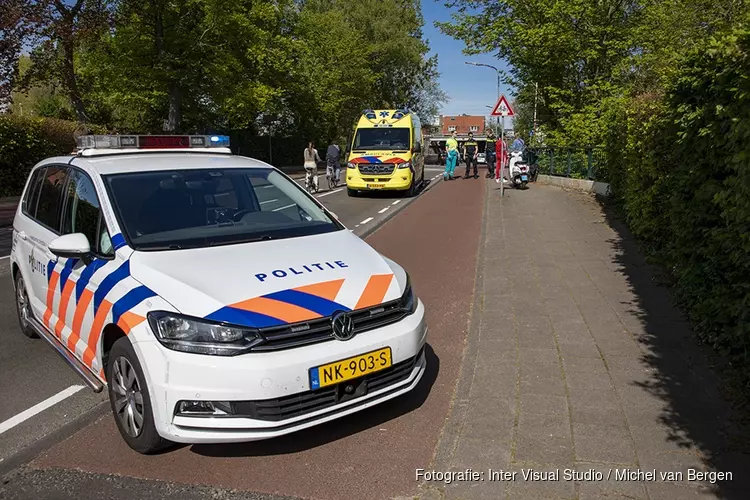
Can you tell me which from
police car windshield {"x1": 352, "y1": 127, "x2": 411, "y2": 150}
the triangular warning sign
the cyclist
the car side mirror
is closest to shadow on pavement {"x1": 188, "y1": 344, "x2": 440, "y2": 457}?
the car side mirror

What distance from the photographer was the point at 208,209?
4.46 meters

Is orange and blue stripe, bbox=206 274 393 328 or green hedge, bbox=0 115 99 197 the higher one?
green hedge, bbox=0 115 99 197

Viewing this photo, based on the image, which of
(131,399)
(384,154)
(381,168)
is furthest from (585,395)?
(384,154)

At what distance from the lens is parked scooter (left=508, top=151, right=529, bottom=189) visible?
20094 mm

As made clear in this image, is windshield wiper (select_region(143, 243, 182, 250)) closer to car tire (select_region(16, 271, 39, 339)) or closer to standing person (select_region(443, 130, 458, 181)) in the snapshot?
car tire (select_region(16, 271, 39, 339))

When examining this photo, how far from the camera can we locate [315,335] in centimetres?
332

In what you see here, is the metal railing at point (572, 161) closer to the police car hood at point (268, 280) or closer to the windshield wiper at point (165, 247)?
the police car hood at point (268, 280)

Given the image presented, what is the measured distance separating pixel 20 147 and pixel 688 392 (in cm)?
2105

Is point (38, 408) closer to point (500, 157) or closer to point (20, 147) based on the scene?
point (20, 147)

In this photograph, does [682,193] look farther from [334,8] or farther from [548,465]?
[334,8]

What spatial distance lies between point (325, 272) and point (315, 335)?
0.51 metres

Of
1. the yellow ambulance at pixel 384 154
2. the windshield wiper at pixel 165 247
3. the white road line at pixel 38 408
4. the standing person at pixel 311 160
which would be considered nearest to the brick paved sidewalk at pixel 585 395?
the windshield wiper at pixel 165 247

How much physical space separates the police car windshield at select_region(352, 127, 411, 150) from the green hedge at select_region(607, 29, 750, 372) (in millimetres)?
11822

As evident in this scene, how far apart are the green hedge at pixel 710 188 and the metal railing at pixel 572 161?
1041 centimetres
